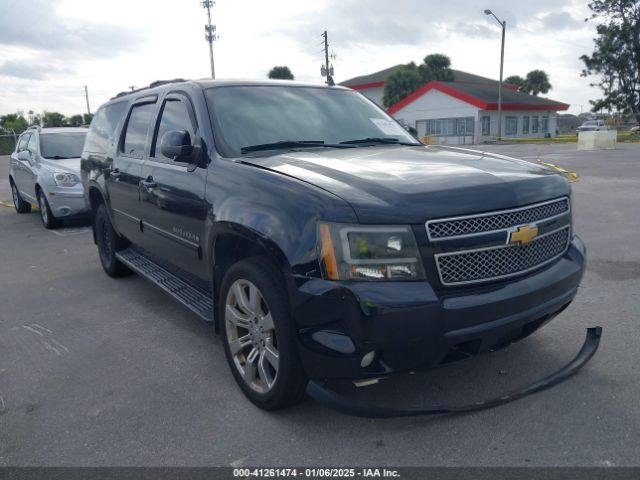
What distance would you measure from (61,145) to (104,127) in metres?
4.97

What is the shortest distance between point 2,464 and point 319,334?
172 centimetres

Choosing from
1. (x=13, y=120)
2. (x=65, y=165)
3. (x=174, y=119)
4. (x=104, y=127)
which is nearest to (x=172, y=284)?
(x=174, y=119)

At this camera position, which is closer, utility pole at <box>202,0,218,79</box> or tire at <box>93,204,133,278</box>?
tire at <box>93,204,133,278</box>

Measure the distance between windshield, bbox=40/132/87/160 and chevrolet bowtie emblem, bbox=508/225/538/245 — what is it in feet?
30.7

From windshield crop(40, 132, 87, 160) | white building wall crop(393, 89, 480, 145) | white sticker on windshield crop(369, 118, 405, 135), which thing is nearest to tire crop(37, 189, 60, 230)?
windshield crop(40, 132, 87, 160)

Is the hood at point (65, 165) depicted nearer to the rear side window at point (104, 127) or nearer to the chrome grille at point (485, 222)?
the rear side window at point (104, 127)

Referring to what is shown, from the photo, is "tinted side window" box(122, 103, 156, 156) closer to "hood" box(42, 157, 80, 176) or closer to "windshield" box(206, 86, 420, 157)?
"windshield" box(206, 86, 420, 157)

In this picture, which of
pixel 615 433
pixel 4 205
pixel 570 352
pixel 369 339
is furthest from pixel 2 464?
pixel 4 205

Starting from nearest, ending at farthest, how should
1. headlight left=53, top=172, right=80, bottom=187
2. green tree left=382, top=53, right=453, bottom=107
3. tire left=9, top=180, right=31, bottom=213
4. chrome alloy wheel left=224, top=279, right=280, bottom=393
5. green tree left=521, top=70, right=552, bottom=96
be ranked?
chrome alloy wheel left=224, top=279, right=280, bottom=393, headlight left=53, top=172, right=80, bottom=187, tire left=9, top=180, right=31, bottom=213, green tree left=382, top=53, right=453, bottom=107, green tree left=521, top=70, right=552, bottom=96

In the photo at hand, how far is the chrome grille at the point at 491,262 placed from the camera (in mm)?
2793

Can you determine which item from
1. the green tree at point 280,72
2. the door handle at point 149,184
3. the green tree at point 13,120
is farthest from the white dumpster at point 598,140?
A: the green tree at point 13,120

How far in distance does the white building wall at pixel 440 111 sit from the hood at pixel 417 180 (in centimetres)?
4445

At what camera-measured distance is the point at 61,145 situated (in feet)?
34.7

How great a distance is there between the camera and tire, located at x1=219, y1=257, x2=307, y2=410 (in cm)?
293
